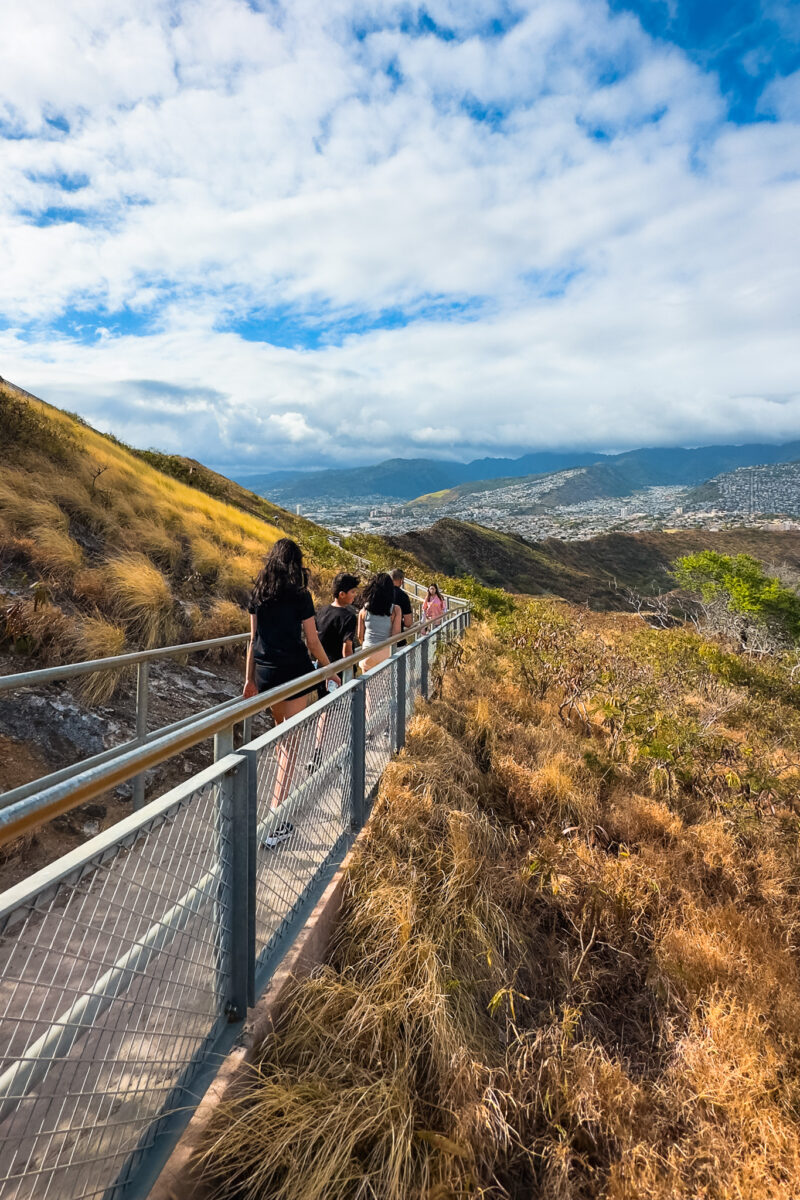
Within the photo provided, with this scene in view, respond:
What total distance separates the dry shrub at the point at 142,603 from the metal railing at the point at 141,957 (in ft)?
17.3

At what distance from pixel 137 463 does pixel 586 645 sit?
12506 mm

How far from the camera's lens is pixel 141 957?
5.64 feet

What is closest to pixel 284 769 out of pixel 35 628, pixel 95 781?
pixel 95 781

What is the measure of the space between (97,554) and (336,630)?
192 inches

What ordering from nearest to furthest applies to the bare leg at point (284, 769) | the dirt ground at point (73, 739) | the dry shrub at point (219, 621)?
the bare leg at point (284, 769) → the dirt ground at point (73, 739) → the dry shrub at point (219, 621)

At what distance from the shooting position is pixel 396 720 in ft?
17.4

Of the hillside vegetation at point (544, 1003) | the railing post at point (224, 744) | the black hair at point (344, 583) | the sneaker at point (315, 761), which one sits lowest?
the hillside vegetation at point (544, 1003)

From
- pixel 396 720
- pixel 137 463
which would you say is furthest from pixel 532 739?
pixel 137 463

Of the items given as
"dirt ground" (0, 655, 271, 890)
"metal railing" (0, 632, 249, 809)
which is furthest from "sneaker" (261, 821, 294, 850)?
"dirt ground" (0, 655, 271, 890)

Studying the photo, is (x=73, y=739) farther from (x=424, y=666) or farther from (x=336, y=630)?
(x=424, y=666)

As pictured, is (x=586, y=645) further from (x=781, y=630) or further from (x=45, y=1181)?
(x=781, y=630)

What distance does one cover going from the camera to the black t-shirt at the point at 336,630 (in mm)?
5895

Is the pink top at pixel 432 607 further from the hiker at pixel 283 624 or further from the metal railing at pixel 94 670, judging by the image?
the hiker at pixel 283 624

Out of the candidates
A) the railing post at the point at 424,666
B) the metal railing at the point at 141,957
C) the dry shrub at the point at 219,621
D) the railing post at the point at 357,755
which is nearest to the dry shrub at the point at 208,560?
the dry shrub at the point at 219,621
